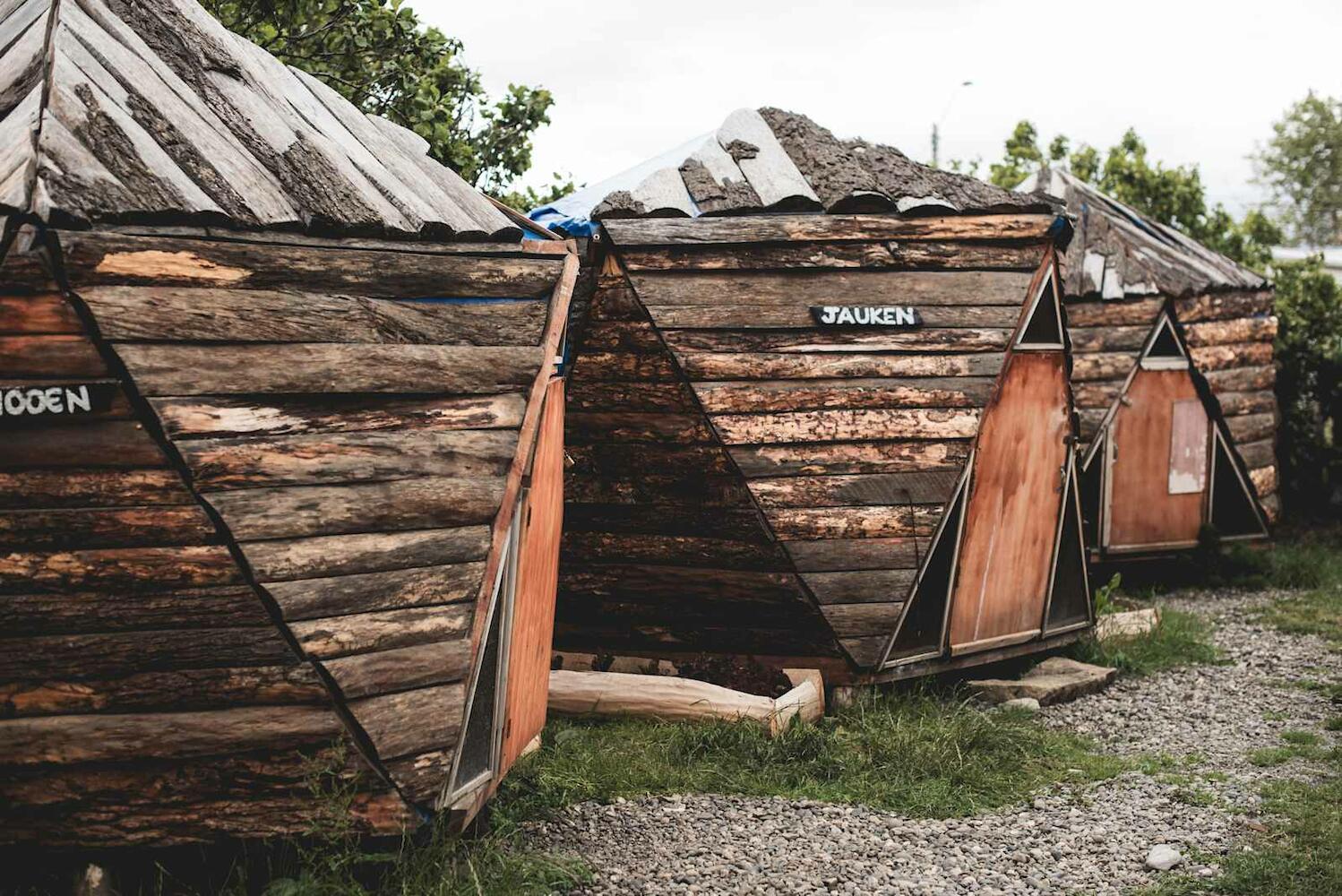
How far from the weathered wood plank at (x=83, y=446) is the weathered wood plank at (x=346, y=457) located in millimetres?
133

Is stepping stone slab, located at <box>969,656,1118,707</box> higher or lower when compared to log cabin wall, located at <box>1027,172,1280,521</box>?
lower

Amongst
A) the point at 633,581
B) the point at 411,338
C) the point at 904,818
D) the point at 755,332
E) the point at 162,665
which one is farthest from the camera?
the point at 633,581

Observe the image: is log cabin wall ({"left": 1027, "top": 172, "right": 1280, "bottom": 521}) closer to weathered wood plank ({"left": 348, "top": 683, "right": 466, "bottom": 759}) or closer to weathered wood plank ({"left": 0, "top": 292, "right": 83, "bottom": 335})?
weathered wood plank ({"left": 348, "top": 683, "right": 466, "bottom": 759})

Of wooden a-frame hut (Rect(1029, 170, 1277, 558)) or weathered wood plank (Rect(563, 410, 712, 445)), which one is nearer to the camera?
weathered wood plank (Rect(563, 410, 712, 445))

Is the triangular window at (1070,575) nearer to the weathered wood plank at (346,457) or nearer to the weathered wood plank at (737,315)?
the weathered wood plank at (737,315)

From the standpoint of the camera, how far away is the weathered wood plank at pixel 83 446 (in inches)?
177

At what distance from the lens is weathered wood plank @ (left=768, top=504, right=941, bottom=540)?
8008 millimetres

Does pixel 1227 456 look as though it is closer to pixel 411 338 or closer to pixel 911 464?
pixel 911 464

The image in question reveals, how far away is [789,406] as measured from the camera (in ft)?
26.2

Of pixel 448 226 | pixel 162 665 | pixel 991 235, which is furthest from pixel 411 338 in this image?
pixel 991 235

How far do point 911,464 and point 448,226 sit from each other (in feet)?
12.4

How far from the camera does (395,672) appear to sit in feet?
16.4

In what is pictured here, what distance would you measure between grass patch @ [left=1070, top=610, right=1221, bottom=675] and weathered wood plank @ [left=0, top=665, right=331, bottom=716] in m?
6.72

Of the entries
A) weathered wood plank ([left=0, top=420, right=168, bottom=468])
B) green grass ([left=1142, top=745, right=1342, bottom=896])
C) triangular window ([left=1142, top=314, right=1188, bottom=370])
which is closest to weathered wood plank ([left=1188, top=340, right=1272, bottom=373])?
triangular window ([left=1142, top=314, right=1188, bottom=370])
